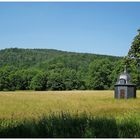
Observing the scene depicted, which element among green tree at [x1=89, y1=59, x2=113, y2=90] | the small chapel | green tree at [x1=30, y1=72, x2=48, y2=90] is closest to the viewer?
the small chapel

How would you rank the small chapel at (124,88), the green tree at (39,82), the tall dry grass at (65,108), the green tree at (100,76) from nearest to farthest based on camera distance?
the tall dry grass at (65,108), the small chapel at (124,88), the green tree at (100,76), the green tree at (39,82)

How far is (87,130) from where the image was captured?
8055mm

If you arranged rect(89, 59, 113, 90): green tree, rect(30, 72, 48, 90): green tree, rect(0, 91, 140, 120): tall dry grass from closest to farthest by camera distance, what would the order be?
rect(0, 91, 140, 120): tall dry grass → rect(89, 59, 113, 90): green tree → rect(30, 72, 48, 90): green tree

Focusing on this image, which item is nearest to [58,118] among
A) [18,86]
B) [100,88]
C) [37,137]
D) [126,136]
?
[37,137]

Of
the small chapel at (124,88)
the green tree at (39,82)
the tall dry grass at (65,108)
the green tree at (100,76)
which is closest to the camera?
the tall dry grass at (65,108)

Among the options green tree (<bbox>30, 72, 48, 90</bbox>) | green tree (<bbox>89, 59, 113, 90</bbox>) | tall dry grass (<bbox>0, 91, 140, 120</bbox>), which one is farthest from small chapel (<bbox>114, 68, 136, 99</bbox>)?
green tree (<bbox>30, 72, 48, 90</bbox>)

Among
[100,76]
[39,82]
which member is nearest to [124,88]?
[100,76]

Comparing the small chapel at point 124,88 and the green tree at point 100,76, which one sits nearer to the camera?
the small chapel at point 124,88

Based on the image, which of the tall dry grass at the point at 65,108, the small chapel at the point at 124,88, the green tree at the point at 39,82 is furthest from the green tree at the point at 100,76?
the tall dry grass at the point at 65,108

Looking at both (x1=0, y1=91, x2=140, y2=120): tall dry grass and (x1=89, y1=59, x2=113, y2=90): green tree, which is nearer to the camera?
(x1=0, y1=91, x2=140, y2=120): tall dry grass

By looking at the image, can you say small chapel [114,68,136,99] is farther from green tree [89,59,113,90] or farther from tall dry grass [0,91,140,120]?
green tree [89,59,113,90]

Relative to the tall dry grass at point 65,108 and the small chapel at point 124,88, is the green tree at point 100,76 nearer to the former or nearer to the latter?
the small chapel at point 124,88

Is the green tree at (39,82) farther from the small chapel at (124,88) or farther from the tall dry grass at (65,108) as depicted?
the tall dry grass at (65,108)

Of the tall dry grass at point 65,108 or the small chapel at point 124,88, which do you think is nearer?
the tall dry grass at point 65,108
